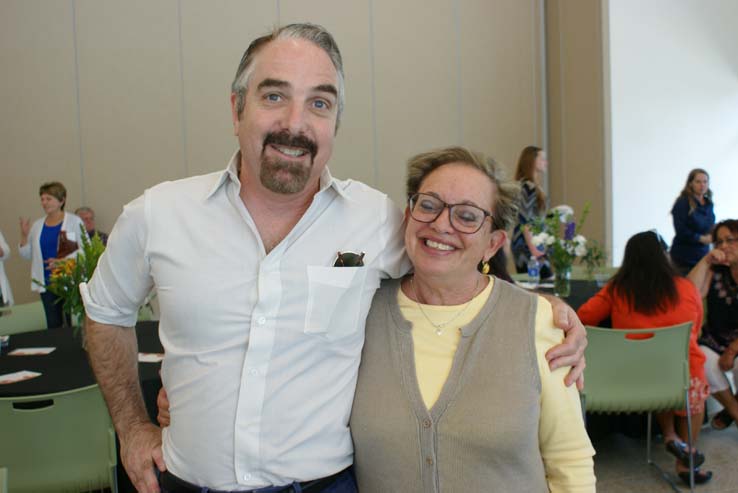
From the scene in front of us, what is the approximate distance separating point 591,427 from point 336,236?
315cm

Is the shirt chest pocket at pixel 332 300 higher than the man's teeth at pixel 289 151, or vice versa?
the man's teeth at pixel 289 151

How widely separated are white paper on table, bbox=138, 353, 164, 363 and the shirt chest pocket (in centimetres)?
182

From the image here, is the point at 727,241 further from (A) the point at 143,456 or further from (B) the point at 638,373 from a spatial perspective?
(A) the point at 143,456

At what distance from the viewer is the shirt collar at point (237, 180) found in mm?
1594

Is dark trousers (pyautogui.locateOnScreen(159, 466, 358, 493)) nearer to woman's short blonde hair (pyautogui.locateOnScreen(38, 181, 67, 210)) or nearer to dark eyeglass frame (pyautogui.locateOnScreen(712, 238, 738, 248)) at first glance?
dark eyeglass frame (pyautogui.locateOnScreen(712, 238, 738, 248))

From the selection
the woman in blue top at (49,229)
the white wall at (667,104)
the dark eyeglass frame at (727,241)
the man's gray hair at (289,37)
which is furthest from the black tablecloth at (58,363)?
the white wall at (667,104)

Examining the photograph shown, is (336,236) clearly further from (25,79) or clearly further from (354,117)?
(25,79)

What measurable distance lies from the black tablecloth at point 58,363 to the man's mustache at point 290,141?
1.68m

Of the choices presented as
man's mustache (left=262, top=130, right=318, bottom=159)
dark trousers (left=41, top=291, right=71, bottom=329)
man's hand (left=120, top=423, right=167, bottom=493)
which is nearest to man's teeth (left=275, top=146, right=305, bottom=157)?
man's mustache (left=262, top=130, right=318, bottom=159)

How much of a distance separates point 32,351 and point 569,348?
2979 mm

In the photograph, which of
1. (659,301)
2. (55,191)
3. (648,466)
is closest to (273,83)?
(659,301)

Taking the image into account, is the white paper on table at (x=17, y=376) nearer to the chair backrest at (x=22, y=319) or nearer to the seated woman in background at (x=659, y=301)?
the chair backrest at (x=22, y=319)

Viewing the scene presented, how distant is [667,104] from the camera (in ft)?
24.6

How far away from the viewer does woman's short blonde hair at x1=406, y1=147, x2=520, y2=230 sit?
5.65ft
